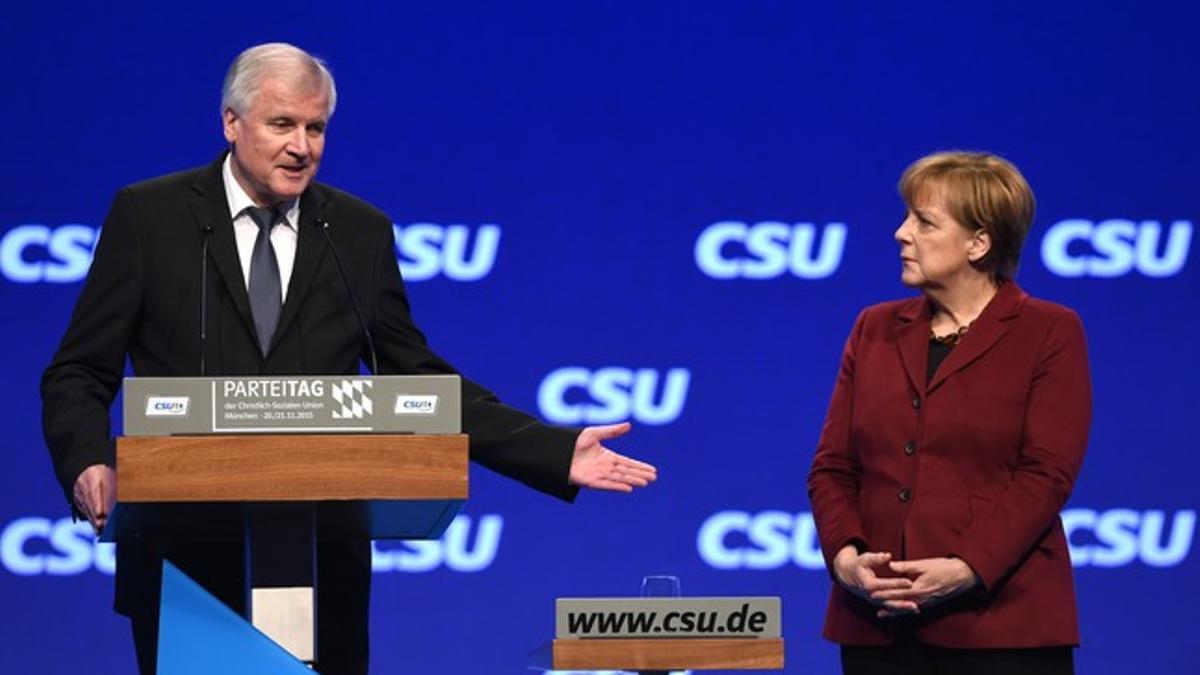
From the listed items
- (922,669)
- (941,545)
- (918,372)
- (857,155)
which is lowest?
(922,669)

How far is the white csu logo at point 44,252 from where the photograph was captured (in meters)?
4.72

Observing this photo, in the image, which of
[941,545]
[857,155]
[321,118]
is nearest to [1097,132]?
[857,155]

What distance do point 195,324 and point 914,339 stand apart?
120 cm

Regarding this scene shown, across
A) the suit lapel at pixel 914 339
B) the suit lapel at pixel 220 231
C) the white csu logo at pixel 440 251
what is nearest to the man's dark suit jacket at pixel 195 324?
the suit lapel at pixel 220 231

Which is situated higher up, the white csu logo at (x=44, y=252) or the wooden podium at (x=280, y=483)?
the white csu logo at (x=44, y=252)

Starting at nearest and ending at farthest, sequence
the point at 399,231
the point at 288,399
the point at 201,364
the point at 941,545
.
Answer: the point at 288,399
the point at 201,364
the point at 941,545
the point at 399,231

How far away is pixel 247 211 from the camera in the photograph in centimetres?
310

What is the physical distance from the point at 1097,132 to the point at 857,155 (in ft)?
1.96

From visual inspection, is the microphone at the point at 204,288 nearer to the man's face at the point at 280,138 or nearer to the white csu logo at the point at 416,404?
the man's face at the point at 280,138

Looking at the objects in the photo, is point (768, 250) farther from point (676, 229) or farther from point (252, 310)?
point (252, 310)

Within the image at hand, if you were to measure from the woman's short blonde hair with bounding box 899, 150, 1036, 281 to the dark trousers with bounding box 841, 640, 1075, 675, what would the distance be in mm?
644

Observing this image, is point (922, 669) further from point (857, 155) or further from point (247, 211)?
point (857, 155)

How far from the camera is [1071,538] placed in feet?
15.9

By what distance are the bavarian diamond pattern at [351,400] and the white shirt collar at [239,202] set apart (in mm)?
753
